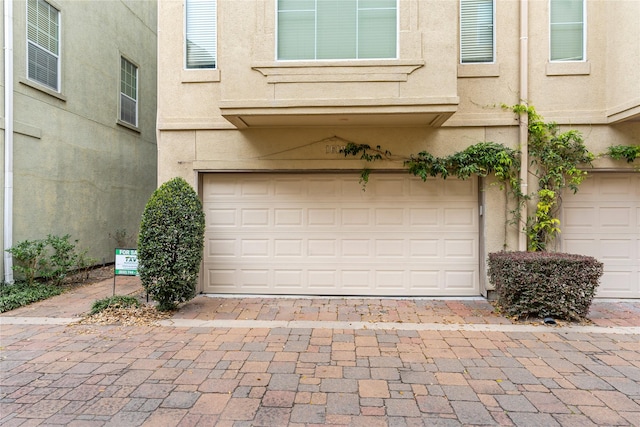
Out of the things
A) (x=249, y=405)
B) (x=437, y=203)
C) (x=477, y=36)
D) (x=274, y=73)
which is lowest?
(x=249, y=405)

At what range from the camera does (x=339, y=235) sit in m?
6.43

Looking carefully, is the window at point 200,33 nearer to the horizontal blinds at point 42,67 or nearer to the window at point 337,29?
the window at point 337,29

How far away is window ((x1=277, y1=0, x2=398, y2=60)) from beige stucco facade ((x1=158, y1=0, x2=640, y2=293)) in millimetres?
175

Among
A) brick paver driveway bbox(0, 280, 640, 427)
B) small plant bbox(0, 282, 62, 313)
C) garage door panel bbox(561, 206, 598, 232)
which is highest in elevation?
garage door panel bbox(561, 206, 598, 232)

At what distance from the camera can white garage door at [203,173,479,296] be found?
6.32m

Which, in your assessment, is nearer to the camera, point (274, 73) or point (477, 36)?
point (274, 73)

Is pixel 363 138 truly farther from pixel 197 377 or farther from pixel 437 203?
pixel 197 377

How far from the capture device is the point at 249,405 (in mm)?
3045

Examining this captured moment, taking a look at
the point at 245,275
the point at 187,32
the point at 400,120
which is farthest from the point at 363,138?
the point at 187,32

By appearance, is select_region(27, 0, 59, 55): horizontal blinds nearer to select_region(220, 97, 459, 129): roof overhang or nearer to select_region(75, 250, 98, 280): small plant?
select_region(75, 250, 98, 280): small plant

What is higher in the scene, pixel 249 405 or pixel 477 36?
pixel 477 36

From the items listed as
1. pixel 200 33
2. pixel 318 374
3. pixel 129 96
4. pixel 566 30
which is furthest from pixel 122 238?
pixel 566 30

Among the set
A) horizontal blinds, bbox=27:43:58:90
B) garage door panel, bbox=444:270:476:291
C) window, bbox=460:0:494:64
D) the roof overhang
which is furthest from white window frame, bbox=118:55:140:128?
garage door panel, bbox=444:270:476:291

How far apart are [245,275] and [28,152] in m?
4.86
